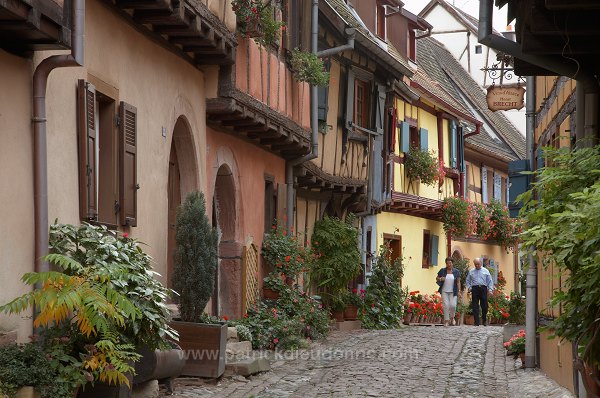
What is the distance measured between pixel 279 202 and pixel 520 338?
187 inches

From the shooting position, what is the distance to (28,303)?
7.66 metres

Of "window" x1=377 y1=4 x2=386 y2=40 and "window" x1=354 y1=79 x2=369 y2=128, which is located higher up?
"window" x1=377 y1=4 x2=386 y2=40

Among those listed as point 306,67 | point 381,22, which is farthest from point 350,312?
point 381,22

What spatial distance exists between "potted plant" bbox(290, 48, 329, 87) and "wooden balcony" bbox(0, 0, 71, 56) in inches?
328

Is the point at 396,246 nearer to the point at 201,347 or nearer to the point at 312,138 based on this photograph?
the point at 312,138

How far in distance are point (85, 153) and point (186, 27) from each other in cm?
271

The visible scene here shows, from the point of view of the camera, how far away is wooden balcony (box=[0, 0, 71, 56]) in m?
7.46

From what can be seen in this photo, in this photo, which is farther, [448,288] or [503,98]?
[448,288]

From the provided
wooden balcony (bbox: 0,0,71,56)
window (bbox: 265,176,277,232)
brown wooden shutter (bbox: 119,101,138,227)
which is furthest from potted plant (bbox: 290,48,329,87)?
wooden balcony (bbox: 0,0,71,56)

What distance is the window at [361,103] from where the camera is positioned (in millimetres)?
23016

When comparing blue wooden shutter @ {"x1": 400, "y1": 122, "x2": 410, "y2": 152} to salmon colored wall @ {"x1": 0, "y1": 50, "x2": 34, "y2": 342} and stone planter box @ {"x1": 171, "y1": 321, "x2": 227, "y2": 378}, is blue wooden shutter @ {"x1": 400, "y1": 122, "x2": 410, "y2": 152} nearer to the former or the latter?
stone planter box @ {"x1": 171, "y1": 321, "x2": 227, "y2": 378}

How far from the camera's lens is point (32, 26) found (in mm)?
7680

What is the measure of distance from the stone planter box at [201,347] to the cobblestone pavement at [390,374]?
0.12 metres

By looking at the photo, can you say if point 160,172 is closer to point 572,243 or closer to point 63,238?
point 63,238
